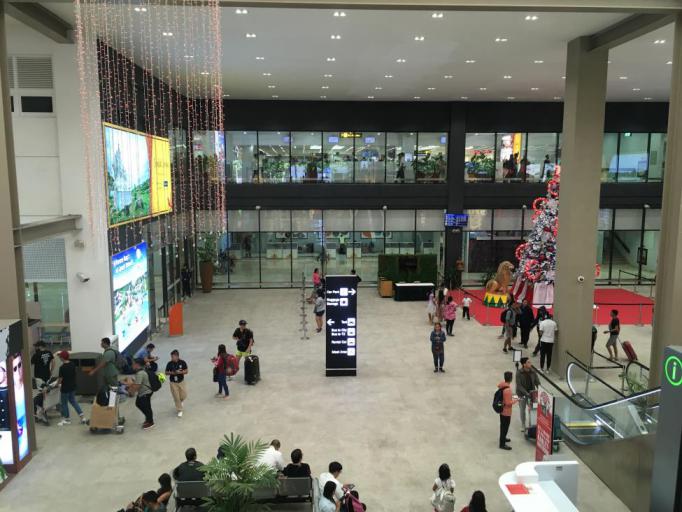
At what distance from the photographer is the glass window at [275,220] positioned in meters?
24.7

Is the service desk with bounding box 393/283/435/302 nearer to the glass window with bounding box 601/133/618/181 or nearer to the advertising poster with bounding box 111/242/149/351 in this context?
the advertising poster with bounding box 111/242/149/351

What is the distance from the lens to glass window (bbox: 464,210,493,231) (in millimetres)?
25375

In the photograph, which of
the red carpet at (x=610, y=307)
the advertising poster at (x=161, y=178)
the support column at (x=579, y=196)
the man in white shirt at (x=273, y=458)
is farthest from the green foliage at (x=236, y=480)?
the red carpet at (x=610, y=307)

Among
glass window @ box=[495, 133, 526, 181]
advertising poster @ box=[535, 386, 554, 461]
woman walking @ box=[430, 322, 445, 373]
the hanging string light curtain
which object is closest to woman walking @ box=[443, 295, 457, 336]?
woman walking @ box=[430, 322, 445, 373]

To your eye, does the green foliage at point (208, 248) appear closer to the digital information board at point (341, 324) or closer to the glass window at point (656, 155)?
the digital information board at point (341, 324)

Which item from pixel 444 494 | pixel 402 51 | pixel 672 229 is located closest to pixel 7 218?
pixel 444 494

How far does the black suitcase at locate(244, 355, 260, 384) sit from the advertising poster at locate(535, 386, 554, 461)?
20.4 feet

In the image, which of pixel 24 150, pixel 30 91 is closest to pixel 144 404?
pixel 24 150

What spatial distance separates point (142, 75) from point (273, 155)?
864 centimetres

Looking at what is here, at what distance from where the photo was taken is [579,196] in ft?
43.9

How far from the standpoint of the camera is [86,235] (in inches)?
494

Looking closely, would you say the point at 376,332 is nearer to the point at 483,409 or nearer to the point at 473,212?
the point at 483,409

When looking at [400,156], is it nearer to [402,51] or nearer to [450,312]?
[450,312]

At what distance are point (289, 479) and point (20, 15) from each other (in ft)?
28.5
